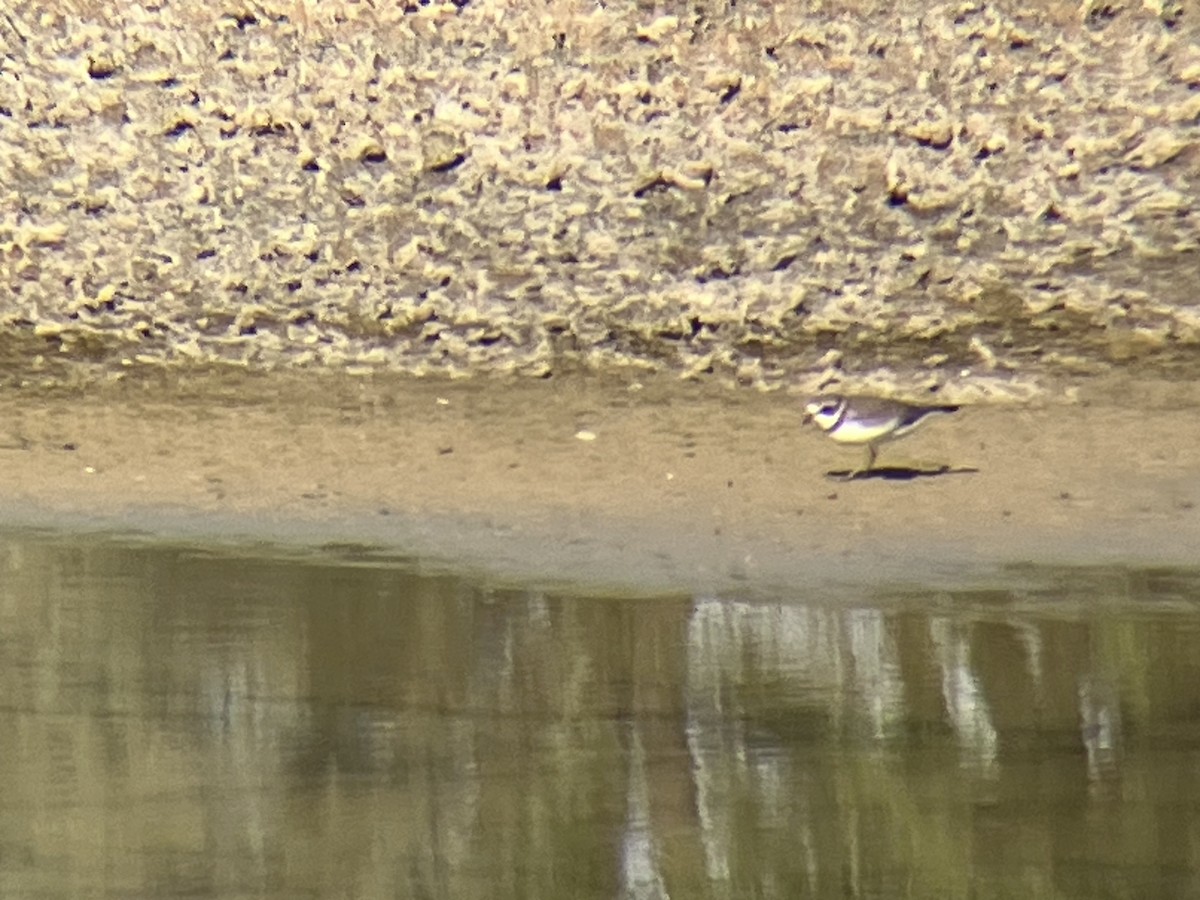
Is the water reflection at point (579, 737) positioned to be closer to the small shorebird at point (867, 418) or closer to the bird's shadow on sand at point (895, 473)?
the bird's shadow on sand at point (895, 473)

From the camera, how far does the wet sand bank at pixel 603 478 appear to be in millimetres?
3973

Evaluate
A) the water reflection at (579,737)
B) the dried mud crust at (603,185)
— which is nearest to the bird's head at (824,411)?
the dried mud crust at (603,185)

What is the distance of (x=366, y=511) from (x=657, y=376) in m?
0.78

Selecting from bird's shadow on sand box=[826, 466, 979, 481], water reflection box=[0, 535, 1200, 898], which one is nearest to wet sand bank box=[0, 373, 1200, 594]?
bird's shadow on sand box=[826, 466, 979, 481]

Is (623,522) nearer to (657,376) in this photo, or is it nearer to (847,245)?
(657,376)

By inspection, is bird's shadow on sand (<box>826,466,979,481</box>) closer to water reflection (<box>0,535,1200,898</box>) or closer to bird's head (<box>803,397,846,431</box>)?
bird's head (<box>803,397,846,431</box>)

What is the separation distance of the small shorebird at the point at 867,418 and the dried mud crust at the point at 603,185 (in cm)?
13

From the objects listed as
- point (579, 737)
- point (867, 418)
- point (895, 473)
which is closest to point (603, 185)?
point (867, 418)

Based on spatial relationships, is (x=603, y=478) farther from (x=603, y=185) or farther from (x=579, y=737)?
(x=579, y=737)

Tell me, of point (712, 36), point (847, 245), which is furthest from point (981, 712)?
point (712, 36)

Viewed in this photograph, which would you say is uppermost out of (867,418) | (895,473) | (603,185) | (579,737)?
(603,185)

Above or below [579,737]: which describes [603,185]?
above

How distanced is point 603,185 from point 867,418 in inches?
32.4

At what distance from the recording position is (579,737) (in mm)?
3258
